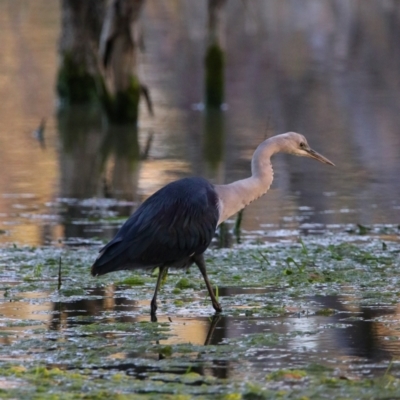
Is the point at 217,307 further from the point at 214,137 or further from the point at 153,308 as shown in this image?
the point at 214,137

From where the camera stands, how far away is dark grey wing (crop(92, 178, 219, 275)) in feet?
25.1

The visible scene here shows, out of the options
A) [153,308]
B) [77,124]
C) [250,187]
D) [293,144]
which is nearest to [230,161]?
[77,124]

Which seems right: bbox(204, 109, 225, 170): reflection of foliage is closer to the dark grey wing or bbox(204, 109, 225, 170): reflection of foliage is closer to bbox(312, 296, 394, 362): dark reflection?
the dark grey wing

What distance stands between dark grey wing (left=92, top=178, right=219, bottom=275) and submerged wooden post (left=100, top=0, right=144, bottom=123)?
11.7 m

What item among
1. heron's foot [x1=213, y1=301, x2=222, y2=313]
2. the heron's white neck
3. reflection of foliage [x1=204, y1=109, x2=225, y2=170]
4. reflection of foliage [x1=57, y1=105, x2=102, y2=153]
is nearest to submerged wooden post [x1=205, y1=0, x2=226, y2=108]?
reflection of foliage [x1=204, y1=109, x2=225, y2=170]

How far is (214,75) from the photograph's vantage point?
2316 centimetres

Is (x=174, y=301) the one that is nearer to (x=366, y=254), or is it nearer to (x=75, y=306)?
(x=75, y=306)

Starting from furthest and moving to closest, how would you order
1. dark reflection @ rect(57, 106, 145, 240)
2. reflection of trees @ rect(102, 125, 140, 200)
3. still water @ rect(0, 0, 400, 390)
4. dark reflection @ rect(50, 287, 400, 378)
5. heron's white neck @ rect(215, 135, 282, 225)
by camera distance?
1. reflection of trees @ rect(102, 125, 140, 200)
2. dark reflection @ rect(57, 106, 145, 240)
3. heron's white neck @ rect(215, 135, 282, 225)
4. still water @ rect(0, 0, 400, 390)
5. dark reflection @ rect(50, 287, 400, 378)

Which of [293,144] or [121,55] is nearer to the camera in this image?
[293,144]

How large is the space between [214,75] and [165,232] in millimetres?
15667

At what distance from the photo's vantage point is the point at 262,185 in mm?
8328

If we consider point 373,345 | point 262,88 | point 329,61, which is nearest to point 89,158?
point 373,345

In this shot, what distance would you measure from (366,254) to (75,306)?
9.53 ft

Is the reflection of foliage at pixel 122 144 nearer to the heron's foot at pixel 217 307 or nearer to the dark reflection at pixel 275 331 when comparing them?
the dark reflection at pixel 275 331
